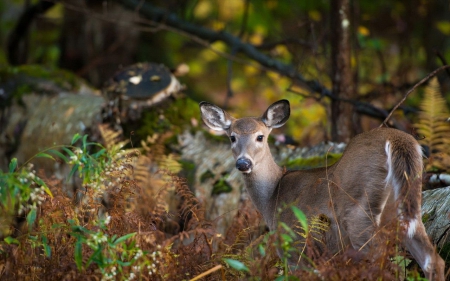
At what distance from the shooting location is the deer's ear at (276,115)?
622 centimetres

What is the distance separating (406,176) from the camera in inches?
172

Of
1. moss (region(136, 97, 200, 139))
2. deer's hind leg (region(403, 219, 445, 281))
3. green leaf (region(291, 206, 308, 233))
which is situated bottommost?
moss (region(136, 97, 200, 139))

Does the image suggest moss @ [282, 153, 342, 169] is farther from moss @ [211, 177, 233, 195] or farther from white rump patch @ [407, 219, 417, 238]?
white rump patch @ [407, 219, 417, 238]

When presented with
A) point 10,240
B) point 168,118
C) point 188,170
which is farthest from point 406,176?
point 168,118

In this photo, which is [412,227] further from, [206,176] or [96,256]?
[206,176]

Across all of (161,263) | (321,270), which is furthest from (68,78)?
(321,270)

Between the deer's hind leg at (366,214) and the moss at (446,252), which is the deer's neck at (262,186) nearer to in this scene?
the deer's hind leg at (366,214)

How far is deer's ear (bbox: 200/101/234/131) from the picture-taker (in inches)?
253

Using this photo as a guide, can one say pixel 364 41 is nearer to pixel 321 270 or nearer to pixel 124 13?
pixel 124 13

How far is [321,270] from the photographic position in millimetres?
3840

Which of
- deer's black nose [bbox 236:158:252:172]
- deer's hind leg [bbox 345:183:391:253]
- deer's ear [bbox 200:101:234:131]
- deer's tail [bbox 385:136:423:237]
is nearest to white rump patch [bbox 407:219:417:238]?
deer's tail [bbox 385:136:423:237]

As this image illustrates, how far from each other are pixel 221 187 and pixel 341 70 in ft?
6.65

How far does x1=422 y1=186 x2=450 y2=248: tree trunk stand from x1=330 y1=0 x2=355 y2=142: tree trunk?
227 centimetres

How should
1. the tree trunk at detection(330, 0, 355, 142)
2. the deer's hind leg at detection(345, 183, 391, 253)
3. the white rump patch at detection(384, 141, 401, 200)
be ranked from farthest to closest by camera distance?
1. the tree trunk at detection(330, 0, 355, 142)
2. the deer's hind leg at detection(345, 183, 391, 253)
3. the white rump patch at detection(384, 141, 401, 200)
